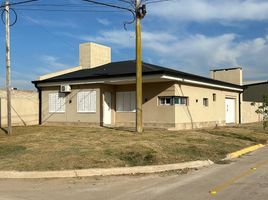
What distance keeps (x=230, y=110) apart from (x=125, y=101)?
38.8 ft

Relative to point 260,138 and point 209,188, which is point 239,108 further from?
point 209,188

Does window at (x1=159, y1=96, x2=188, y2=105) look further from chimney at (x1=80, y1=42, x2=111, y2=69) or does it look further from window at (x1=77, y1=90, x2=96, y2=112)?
chimney at (x1=80, y1=42, x2=111, y2=69)

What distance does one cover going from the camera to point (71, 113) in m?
28.9

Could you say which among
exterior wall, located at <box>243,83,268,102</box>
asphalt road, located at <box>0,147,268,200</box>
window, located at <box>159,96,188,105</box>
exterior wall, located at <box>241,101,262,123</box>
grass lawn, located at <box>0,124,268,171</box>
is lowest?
asphalt road, located at <box>0,147,268,200</box>

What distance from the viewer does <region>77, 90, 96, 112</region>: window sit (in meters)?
27.7

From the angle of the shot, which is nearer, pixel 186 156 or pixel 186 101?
pixel 186 156

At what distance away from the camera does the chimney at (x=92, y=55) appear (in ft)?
121

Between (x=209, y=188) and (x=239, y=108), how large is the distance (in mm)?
29367

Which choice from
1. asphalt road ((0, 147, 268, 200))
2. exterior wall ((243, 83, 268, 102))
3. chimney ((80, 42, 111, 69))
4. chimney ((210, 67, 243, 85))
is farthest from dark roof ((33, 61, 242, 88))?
exterior wall ((243, 83, 268, 102))

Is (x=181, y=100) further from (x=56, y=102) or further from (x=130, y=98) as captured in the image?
(x=56, y=102)

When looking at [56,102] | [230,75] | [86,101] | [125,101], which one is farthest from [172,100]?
[230,75]

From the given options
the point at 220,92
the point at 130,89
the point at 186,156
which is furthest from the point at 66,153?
the point at 220,92

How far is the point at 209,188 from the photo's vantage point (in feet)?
30.6

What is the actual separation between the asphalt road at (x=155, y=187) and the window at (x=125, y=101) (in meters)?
15.4
